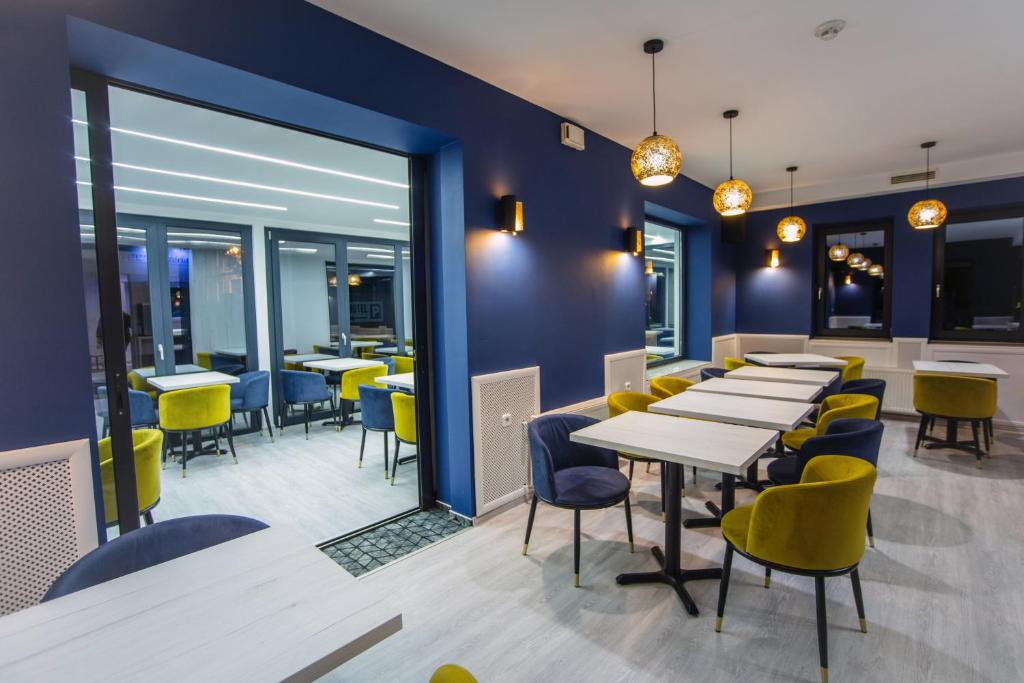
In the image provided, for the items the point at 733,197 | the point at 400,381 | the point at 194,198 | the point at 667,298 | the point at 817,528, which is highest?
the point at 194,198

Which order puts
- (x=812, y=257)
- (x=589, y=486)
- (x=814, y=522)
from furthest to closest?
1. (x=812, y=257)
2. (x=589, y=486)
3. (x=814, y=522)

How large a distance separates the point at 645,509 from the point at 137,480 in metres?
3.06

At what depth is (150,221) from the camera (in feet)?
17.8

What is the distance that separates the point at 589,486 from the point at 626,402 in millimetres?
1051

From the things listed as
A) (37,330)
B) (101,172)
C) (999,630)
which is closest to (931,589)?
(999,630)

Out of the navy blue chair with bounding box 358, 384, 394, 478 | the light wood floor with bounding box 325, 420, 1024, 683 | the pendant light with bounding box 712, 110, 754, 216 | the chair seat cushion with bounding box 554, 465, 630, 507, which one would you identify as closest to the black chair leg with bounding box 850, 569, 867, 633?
the light wood floor with bounding box 325, 420, 1024, 683

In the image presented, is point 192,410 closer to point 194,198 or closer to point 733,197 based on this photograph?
point 194,198

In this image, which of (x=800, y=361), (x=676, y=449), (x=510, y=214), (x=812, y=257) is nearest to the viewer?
(x=676, y=449)

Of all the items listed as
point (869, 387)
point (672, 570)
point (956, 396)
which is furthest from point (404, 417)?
point (956, 396)

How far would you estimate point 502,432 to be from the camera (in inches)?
139

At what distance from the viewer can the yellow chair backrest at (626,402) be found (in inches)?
138

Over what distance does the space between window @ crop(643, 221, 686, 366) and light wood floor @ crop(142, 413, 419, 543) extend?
3.75 meters

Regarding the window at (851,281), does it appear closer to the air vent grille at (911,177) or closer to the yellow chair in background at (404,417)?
the air vent grille at (911,177)

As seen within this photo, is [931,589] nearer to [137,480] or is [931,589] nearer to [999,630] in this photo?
[999,630]
